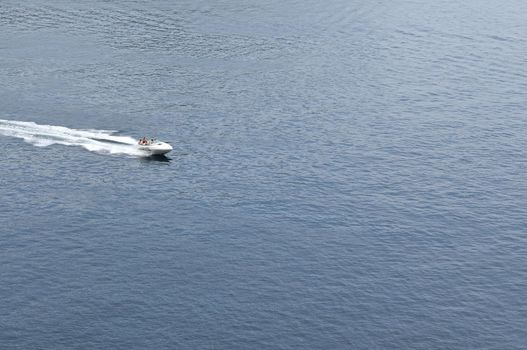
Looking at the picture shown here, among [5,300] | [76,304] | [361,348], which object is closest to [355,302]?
[361,348]

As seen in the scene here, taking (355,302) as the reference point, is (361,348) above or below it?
below

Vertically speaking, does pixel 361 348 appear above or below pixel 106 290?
below

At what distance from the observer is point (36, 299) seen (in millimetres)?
194625

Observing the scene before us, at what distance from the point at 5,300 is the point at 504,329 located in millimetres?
99605

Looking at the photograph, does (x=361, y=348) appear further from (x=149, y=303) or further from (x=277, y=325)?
(x=149, y=303)

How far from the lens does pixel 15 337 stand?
183 m

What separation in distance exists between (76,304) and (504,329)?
3363 inches

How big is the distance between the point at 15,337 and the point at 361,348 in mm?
65540

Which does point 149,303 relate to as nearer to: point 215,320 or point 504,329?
point 215,320

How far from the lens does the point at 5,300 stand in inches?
7618

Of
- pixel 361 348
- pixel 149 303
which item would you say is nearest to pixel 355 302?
pixel 361 348

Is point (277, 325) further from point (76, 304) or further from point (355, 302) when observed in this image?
point (76, 304)

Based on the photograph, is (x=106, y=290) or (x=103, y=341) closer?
(x=103, y=341)

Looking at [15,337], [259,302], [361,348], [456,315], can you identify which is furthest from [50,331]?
[456,315]
